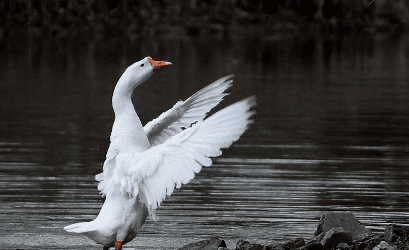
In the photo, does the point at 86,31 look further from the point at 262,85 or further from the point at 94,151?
the point at 94,151

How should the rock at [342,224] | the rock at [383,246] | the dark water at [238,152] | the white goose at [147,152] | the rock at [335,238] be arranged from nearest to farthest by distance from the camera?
the white goose at [147,152] < the rock at [383,246] < the rock at [335,238] < the rock at [342,224] < the dark water at [238,152]

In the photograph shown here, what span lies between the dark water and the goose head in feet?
7.60

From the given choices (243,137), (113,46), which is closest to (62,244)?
(243,137)

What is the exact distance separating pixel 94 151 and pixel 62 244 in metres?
8.29

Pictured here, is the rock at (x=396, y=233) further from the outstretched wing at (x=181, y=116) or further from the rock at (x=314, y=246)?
the outstretched wing at (x=181, y=116)

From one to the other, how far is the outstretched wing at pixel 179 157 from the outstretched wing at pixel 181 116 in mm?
1424

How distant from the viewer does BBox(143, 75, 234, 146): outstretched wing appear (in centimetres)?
1068

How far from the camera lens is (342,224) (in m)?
11.1

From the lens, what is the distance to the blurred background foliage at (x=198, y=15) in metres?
87.7

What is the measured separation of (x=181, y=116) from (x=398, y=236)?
10.7 feet

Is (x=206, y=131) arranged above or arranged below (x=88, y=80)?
above

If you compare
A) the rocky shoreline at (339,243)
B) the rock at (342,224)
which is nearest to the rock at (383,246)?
the rocky shoreline at (339,243)

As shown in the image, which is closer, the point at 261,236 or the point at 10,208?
the point at 261,236

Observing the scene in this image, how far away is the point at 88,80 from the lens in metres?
37.1
